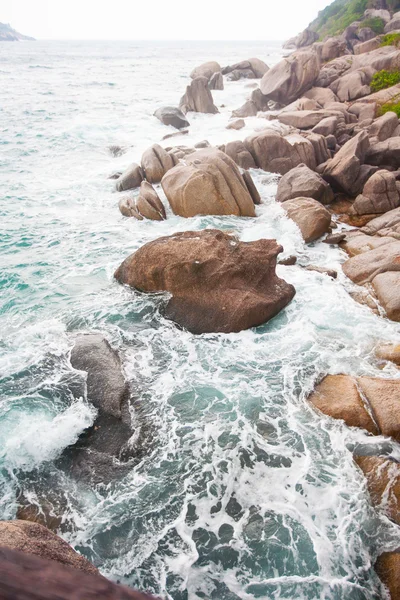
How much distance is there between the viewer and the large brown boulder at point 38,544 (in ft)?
13.0

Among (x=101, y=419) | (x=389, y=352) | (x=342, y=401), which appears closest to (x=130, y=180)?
(x=101, y=419)

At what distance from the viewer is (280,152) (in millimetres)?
18219

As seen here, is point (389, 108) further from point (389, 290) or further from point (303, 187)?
point (389, 290)

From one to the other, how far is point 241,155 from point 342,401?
14.4 metres

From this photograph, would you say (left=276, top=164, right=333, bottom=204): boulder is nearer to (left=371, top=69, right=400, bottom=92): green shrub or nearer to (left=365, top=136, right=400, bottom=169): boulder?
(left=365, top=136, right=400, bottom=169): boulder

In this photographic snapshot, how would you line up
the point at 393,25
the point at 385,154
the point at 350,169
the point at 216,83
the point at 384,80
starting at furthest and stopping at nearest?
1. the point at 393,25
2. the point at 216,83
3. the point at 384,80
4. the point at 385,154
5. the point at 350,169

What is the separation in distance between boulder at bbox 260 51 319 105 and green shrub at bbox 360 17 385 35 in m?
25.4

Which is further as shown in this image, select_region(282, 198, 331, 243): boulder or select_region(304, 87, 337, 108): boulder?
select_region(304, 87, 337, 108): boulder

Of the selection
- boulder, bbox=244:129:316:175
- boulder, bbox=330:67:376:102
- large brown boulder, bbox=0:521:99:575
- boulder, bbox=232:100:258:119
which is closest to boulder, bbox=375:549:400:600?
large brown boulder, bbox=0:521:99:575

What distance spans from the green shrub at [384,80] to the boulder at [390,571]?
96.7 ft

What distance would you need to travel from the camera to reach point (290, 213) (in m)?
14.2

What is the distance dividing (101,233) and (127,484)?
10.2 metres

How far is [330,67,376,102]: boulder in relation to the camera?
27587 millimetres

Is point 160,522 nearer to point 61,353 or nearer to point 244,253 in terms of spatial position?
point 61,353
